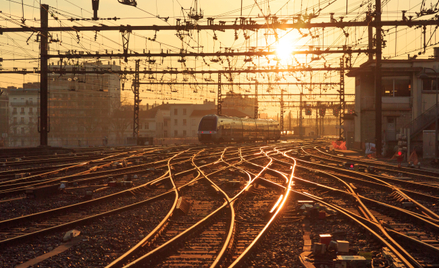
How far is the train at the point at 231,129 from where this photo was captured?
42719 millimetres

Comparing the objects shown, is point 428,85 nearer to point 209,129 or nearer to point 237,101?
point 209,129

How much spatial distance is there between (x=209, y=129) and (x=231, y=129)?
379 cm

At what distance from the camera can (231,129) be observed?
45.8 metres

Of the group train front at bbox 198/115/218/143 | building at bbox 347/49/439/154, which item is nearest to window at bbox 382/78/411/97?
building at bbox 347/49/439/154

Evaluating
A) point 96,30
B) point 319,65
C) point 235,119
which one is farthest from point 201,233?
point 235,119

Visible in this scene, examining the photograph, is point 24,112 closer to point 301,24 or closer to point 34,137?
point 34,137

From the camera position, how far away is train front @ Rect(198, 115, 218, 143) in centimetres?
4247

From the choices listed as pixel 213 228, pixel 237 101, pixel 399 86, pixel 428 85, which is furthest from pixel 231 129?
pixel 237 101

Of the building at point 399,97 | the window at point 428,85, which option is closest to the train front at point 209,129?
the building at point 399,97

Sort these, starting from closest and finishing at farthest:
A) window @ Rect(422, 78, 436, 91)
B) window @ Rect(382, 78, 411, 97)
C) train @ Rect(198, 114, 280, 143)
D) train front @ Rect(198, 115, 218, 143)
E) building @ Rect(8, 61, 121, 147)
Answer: window @ Rect(422, 78, 436, 91) → window @ Rect(382, 78, 411, 97) → train front @ Rect(198, 115, 218, 143) → train @ Rect(198, 114, 280, 143) → building @ Rect(8, 61, 121, 147)

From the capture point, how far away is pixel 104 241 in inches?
263

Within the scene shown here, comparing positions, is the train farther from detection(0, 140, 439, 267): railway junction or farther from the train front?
detection(0, 140, 439, 267): railway junction

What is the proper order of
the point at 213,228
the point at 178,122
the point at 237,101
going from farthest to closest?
the point at 237,101 < the point at 178,122 < the point at 213,228

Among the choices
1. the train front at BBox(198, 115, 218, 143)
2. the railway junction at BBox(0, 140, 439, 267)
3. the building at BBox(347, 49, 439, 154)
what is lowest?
the railway junction at BBox(0, 140, 439, 267)
